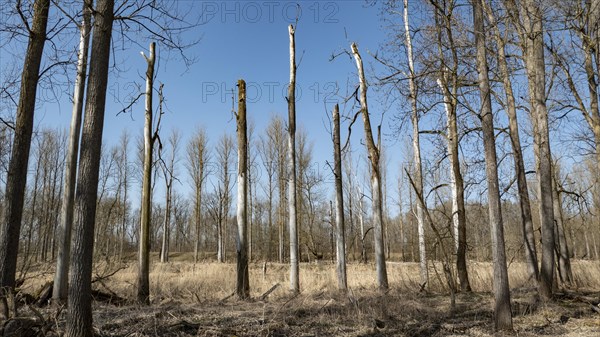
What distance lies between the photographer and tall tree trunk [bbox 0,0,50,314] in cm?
636

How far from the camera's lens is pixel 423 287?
10102mm

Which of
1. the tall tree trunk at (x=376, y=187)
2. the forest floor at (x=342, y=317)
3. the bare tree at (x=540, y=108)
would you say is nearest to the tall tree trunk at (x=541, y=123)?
the bare tree at (x=540, y=108)

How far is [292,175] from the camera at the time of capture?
10375 mm

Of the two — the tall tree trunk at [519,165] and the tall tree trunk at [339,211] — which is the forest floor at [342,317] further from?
the tall tree trunk at [339,211]

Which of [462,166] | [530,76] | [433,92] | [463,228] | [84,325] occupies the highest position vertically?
[530,76]

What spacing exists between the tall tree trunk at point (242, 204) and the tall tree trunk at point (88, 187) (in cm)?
501

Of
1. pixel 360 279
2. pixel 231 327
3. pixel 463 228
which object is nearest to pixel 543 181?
pixel 463 228

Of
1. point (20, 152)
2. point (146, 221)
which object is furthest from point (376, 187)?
point (20, 152)

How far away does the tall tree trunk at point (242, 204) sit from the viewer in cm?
947

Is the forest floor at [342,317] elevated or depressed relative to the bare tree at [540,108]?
depressed

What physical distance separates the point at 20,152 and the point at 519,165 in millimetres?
10490

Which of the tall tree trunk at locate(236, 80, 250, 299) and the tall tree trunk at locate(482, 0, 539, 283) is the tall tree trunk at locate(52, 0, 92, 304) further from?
the tall tree trunk at locate(482, 0, 539, 283)

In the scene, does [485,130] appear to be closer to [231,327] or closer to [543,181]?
[543,181]

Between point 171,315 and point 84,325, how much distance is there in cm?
176
